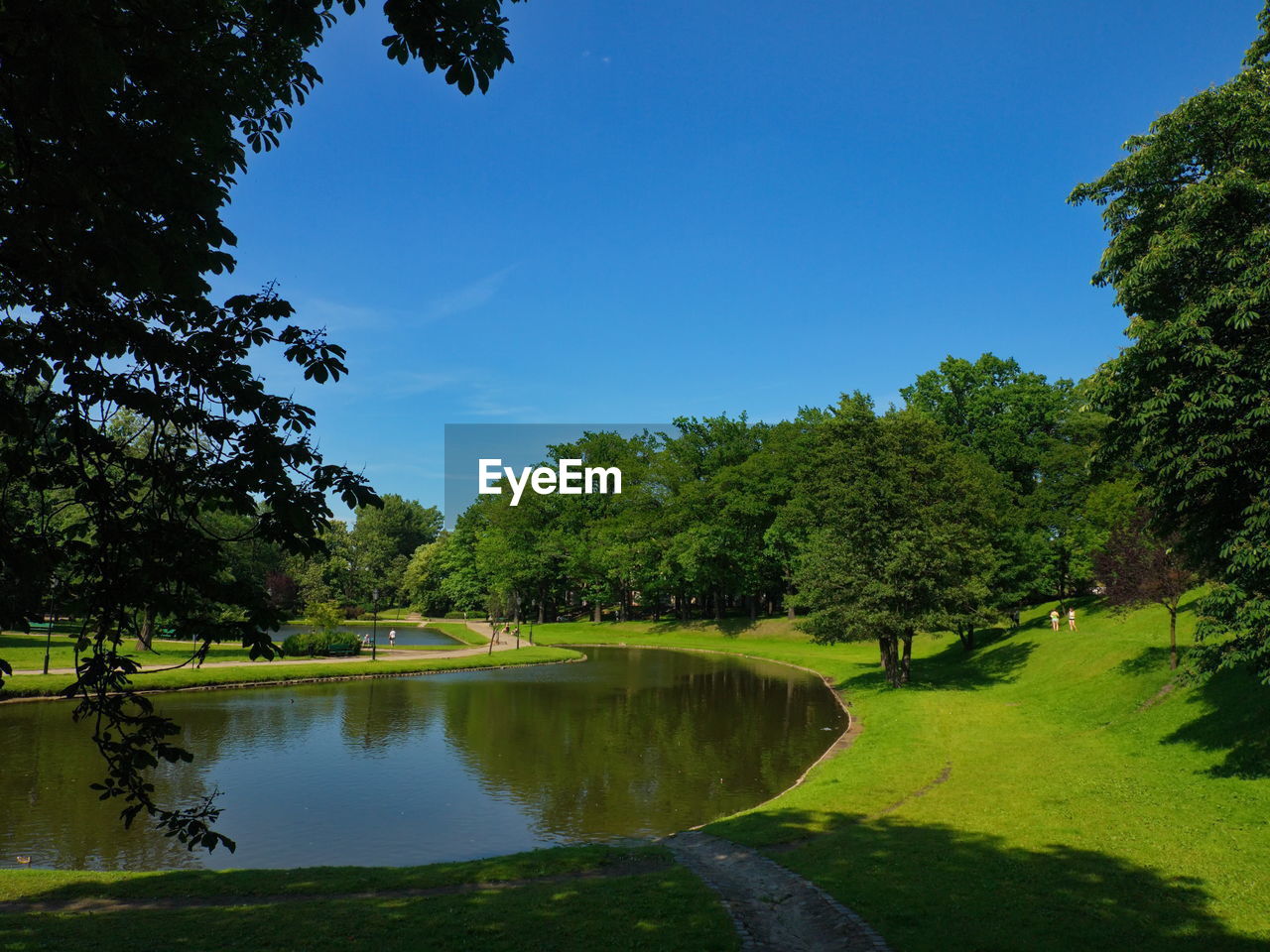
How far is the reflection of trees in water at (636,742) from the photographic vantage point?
18500 millimetres

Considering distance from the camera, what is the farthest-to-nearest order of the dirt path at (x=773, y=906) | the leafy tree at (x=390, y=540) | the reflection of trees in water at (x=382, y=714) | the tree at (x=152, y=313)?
the leafy tree at (x=390, y=540)
the reflection of trees in water at (x=382, y=714)
the dirt path at (x=773, y=906)
the tree at (x=152, y=313)

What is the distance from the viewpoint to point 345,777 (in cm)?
2072

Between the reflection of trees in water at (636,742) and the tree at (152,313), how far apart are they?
40.5 feet

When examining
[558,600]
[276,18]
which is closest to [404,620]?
[558,600]

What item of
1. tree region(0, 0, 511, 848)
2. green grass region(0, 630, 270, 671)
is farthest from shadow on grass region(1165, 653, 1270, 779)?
green grass region(0, 630, 270, 671)

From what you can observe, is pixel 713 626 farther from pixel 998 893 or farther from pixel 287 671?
pixel 998 893

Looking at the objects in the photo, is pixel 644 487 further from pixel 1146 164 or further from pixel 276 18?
pixel 276 18

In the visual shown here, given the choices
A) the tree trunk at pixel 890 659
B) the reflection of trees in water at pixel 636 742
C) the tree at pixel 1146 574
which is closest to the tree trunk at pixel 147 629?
the reflection of trees in water at pixel 636 742

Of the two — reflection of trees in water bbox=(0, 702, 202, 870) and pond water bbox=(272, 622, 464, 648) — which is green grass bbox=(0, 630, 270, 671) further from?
pond water bbox=(272, 622, 464, 648)

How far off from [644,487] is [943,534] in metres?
40.0

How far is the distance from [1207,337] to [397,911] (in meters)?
16.3

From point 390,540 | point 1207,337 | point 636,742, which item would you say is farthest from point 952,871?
point 390,540

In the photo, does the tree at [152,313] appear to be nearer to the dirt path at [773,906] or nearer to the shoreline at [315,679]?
the dirt path at [773,906]

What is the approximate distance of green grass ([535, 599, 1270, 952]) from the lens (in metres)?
9.85
